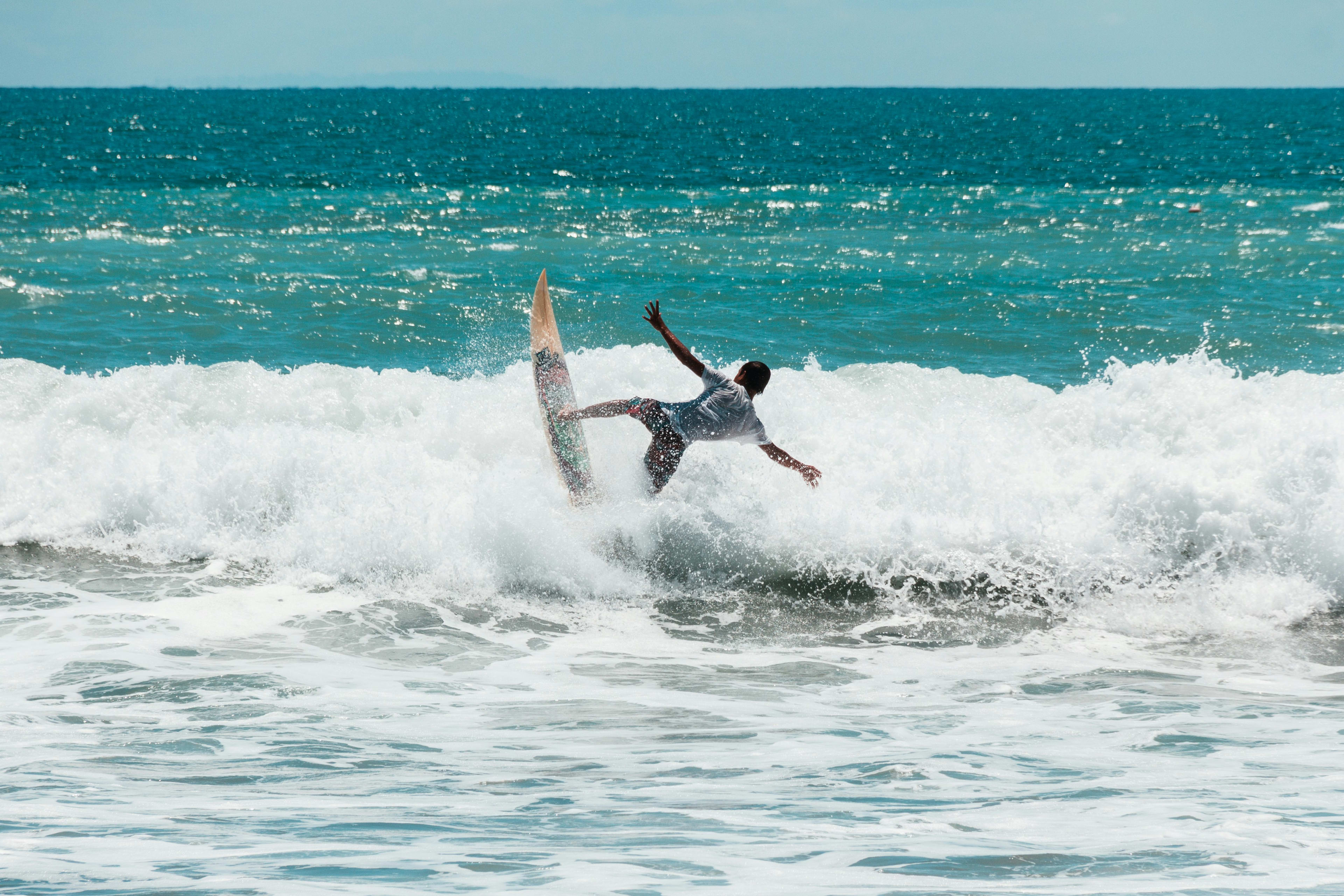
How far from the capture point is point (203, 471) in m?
8.73

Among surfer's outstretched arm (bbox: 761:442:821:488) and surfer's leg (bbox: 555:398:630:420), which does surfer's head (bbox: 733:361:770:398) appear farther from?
surfer's leg (bbox: 555:398:630:420)

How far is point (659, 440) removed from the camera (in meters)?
7.98

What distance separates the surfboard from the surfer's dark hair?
5.00 ft

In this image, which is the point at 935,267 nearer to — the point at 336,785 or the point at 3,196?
the point at 336,785

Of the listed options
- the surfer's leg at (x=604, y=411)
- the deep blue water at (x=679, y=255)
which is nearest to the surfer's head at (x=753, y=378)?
the surfer's leg at (x=604, y=411)

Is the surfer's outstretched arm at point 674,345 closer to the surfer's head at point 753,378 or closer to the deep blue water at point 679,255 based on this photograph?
the surfer's head at point 753,378

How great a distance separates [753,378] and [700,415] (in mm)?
466

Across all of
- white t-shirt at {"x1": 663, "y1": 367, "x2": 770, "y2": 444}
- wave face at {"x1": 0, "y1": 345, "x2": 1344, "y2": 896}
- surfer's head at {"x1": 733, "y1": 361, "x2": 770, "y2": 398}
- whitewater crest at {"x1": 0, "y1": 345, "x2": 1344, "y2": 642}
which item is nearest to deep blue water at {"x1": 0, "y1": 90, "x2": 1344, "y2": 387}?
whitewater crest at {"x1": 0, "y1": 345, "x2": 1344, "y2": 642}

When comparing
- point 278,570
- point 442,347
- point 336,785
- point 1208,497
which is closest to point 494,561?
point 278,570

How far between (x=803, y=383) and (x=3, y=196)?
933 inches

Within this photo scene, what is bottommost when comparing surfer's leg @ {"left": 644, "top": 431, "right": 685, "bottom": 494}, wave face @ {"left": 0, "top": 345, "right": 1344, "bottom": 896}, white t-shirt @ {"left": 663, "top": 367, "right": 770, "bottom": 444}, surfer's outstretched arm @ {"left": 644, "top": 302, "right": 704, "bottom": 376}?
wave face @ {"left": 0, "top": 345, "right": 1344, "bottom": 896}

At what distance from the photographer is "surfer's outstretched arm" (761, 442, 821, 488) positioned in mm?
7824

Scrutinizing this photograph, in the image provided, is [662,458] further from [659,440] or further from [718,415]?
[718,415]

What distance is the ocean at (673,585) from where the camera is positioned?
3955 mm
